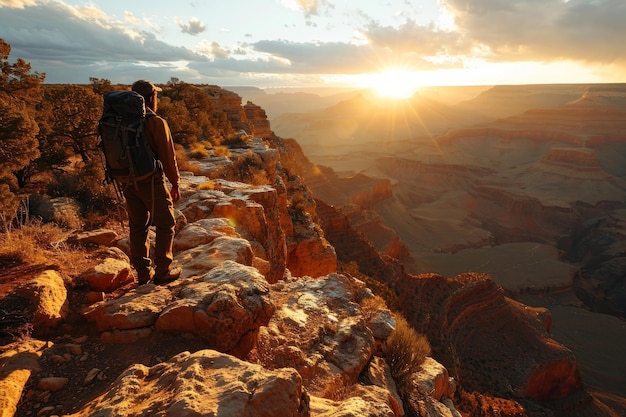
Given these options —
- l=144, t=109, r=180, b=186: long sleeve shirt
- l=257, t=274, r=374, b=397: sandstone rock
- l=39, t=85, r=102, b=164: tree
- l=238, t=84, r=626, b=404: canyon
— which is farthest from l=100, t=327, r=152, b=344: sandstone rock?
l=238, t=84, r=626, b=404: canyon

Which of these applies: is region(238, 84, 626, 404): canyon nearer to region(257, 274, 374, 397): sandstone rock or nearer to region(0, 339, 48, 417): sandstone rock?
region(257, 274, 374, 397): sandstone rock

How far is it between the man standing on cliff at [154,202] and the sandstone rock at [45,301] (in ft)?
2.42

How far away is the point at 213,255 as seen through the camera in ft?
15.2

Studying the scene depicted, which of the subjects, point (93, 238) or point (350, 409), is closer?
point (350, 409)

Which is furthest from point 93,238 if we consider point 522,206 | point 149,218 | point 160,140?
point 522,206

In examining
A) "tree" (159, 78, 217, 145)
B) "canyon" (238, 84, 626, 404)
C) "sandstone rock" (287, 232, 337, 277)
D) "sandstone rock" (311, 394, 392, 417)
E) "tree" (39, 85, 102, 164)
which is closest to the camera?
"sandstone rock" (311, 394, 392, 417)

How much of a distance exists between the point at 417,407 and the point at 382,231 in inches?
1081

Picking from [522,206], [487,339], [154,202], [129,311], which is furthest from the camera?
[522,206]

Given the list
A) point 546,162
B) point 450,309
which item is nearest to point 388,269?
point 450,309

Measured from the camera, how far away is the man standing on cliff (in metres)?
3.42

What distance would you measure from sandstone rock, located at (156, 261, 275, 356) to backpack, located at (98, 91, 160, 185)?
4.11 ft

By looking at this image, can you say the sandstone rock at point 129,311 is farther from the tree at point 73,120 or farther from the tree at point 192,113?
the tree at point 192,113

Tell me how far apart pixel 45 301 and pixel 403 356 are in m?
4.12

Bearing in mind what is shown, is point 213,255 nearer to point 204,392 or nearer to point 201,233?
point 201,233
